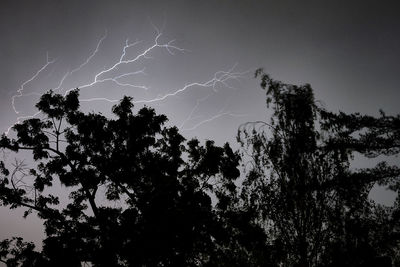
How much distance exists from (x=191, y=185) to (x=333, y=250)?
865 cm

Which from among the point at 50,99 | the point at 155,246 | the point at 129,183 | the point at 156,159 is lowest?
the point at 155,246

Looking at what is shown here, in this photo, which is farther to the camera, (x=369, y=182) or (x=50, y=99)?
(x=50, y=99)

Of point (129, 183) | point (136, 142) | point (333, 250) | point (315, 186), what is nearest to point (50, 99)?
point (136, 142)

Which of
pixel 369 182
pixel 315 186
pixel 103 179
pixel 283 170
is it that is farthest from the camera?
pixel 103 179

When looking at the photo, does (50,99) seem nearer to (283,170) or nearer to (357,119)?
(283,170)

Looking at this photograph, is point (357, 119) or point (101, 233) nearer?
point (357, 119)

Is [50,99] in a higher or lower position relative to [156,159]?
higher

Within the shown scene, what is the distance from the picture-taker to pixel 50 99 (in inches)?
689

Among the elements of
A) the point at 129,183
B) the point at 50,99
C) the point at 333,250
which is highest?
the point at 50,99

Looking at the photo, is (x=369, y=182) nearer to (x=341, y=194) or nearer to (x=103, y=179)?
(x=341, y=194)

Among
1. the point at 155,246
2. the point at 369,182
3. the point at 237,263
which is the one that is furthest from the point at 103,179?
the point at 369,182

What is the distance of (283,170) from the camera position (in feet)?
42.2

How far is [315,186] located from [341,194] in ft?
4.15

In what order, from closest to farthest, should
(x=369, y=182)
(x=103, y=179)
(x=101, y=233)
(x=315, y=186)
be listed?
(x=315, y=186) → (x=369, y=182) → (x=101, y=233) → (x=103, y=179)
